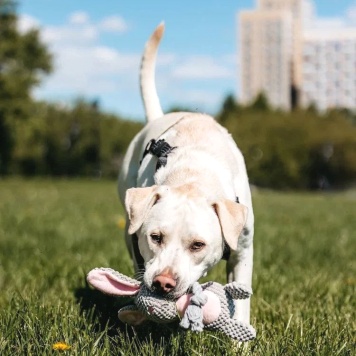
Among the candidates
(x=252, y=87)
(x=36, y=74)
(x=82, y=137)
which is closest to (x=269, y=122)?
(x=82, y=137)

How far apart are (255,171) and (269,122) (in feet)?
20.7

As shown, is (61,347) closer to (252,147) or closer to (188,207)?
(188,207)

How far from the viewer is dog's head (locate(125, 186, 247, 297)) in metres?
3.16

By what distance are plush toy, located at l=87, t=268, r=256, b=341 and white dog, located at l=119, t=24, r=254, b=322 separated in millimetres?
64

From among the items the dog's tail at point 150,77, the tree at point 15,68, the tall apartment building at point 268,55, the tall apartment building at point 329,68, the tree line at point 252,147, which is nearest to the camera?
the dog's tail at point 150,77

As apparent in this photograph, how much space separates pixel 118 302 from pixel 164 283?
1246 millimetres

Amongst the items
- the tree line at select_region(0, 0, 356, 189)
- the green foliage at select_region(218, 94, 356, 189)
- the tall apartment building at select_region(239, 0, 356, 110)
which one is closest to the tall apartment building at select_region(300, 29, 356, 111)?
the tall apartment building at select_region(239, 0, 356, 110)

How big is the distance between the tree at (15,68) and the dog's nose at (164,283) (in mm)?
33876

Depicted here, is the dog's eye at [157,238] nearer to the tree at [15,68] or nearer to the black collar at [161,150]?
the black collar at [161,150]

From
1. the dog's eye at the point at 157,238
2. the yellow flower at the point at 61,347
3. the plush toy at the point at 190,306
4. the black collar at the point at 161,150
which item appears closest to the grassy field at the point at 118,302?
the yellow flower at the point at 61,347

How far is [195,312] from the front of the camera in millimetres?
3002

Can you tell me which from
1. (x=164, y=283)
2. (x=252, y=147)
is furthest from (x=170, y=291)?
(x=252, y=147)

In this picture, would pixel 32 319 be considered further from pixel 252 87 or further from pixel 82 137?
pixel 252 87

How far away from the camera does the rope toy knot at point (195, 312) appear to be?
2.94m
